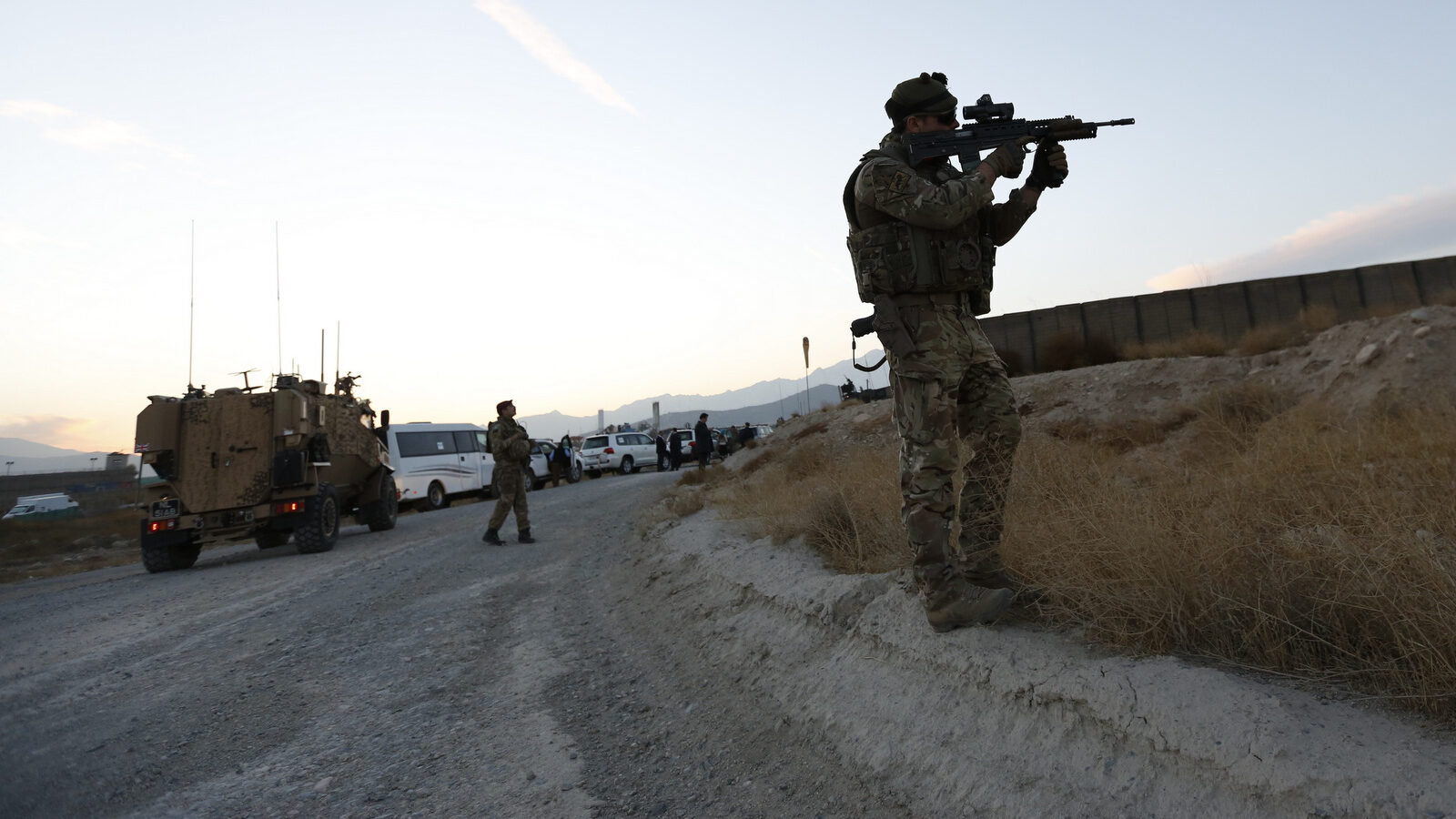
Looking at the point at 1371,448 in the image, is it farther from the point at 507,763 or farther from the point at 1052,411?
the point at 1052,411

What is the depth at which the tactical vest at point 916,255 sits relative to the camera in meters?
3.21

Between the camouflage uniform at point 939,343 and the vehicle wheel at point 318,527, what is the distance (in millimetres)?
10230

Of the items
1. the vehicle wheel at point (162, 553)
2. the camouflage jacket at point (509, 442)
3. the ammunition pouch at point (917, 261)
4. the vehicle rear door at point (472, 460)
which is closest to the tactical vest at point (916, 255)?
the ammunition pouch at point (917, 261)

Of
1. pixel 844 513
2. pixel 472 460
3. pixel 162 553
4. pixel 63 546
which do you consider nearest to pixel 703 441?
pixel 472 460

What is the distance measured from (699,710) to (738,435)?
28156 mm

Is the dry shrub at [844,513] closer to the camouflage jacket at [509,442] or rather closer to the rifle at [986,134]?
the rifle at [986,134]

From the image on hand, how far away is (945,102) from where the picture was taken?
3412 mm

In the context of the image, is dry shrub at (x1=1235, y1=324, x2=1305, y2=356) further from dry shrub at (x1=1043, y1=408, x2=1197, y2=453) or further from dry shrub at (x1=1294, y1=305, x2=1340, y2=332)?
dry shrub at (x1=1043, y1=408, x2=1197, y2=453)

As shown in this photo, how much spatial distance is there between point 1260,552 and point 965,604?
39.3 inches

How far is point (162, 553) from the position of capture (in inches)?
424

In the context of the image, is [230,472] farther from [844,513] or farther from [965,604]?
[965,604]

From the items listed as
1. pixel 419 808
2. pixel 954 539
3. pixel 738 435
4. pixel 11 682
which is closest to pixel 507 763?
pixel 419 808

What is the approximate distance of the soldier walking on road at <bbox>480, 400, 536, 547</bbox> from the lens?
1029 cm

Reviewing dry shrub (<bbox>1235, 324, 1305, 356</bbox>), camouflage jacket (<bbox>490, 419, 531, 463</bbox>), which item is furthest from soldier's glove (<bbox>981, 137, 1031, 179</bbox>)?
dry shrub (<bbox>1235, 324, 1305, 356</bbox>)
